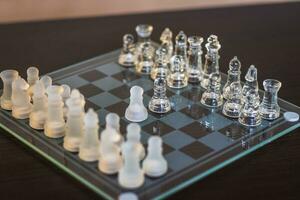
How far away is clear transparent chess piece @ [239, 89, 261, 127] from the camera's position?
4.77ft

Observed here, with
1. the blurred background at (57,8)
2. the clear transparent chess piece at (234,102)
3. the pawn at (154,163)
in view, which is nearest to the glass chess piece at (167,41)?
the clear transparent chess piece at (234,102)

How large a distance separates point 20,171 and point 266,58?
769 millimetres

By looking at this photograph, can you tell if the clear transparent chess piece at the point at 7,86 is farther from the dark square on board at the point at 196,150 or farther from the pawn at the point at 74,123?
the dark square on board at the point at 196,150

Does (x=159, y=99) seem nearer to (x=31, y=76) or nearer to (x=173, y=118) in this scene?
(x=173, y=118)

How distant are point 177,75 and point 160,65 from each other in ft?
0.17

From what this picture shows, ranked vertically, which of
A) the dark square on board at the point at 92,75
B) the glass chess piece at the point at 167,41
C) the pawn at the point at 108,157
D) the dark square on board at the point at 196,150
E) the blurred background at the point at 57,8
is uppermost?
the glass chess piece at the point at 167,41

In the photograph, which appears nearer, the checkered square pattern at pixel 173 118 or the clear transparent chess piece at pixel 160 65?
the checkered square pattern at pixel 173 118

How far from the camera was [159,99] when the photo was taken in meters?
1.49

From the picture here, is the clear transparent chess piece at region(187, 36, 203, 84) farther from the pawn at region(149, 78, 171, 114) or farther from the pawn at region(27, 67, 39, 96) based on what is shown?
the pawn at region(27, 67, 39, 96)

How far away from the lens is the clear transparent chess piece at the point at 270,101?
58.3 inches

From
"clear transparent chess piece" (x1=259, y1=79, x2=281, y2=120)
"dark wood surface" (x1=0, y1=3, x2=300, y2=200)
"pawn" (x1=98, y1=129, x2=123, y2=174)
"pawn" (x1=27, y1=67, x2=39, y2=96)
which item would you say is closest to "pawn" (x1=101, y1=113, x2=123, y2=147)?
"pawn" (x1=98, y1=129, x2=123, y2=174)

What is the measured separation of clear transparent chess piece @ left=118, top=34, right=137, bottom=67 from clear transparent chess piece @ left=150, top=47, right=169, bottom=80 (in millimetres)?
95

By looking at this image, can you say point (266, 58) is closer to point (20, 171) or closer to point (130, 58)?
point (130, 58)

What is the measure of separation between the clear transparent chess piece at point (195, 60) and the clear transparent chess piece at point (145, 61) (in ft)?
0.34
